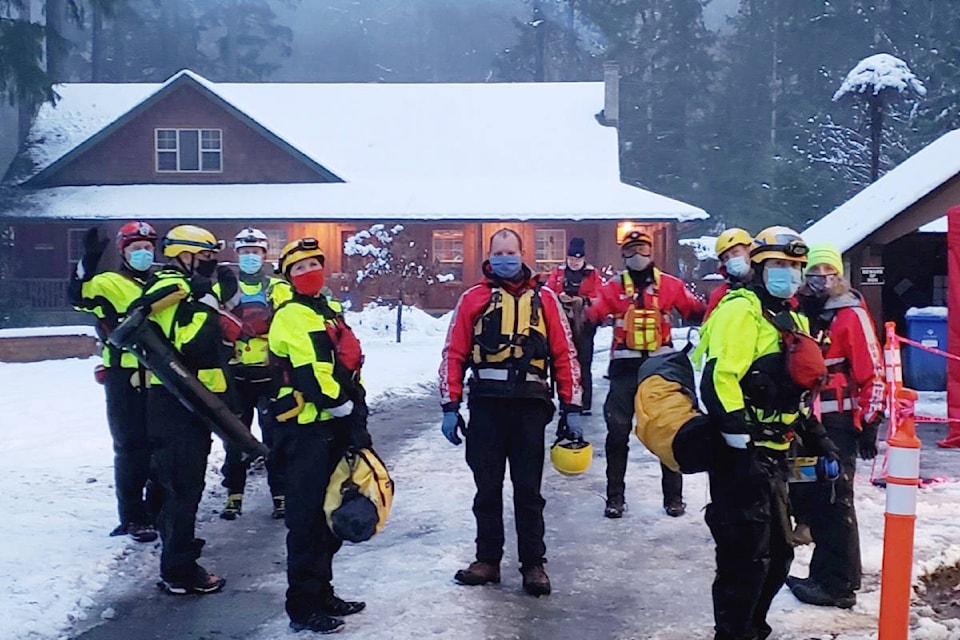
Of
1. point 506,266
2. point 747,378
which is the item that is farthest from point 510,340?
point 747,378

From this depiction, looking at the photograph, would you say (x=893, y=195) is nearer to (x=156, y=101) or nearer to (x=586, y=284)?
(x=586, y=284)

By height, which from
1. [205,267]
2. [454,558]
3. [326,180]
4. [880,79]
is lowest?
[454,558]

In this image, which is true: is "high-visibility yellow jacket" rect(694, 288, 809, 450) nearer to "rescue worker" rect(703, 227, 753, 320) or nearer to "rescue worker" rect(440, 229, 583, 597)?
"rescue worker" rect(440, 229, 583, 597)

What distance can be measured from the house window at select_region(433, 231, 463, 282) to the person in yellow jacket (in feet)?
75.8

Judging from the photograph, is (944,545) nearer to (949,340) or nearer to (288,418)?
(288,418)

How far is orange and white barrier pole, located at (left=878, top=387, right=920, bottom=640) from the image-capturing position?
175 inches

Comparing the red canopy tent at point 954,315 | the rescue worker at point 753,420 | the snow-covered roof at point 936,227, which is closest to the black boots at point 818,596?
the rescue worker at point 753,420

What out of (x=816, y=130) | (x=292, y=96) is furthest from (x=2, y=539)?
(x=816, y=130)

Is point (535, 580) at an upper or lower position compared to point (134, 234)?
lower

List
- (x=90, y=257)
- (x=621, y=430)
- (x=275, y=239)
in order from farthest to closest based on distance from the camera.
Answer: (x=275, y=239)
(x=621, y=430)
(x=90, y=257)

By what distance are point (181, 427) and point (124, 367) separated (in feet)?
3.50

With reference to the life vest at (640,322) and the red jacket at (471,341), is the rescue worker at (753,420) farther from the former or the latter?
the life vest at (640,322)

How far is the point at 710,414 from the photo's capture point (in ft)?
15.6

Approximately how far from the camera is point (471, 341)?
6105 millimetres
